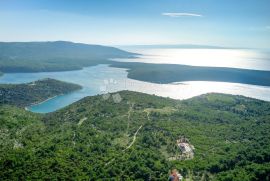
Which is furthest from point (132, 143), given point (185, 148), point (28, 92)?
point (28, 92)

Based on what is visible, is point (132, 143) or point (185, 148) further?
point (132, 143)

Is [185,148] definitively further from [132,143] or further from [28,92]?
[28,92]

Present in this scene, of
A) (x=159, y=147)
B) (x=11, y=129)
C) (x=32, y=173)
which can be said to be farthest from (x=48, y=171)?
(x=11, y=129)

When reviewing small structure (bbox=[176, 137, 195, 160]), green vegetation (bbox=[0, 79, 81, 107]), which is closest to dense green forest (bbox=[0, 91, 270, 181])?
small structure (bbox=[176, 137, 195, 160])

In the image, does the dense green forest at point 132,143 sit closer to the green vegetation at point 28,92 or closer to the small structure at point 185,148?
the small structure at point 185,148

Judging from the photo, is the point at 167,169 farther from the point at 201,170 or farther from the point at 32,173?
the point at 32,173

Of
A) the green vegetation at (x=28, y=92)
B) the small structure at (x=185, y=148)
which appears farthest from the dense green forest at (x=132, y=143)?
the green vegetation at (x=28, y=92)

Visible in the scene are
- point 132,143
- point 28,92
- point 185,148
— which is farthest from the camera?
point 28,92
